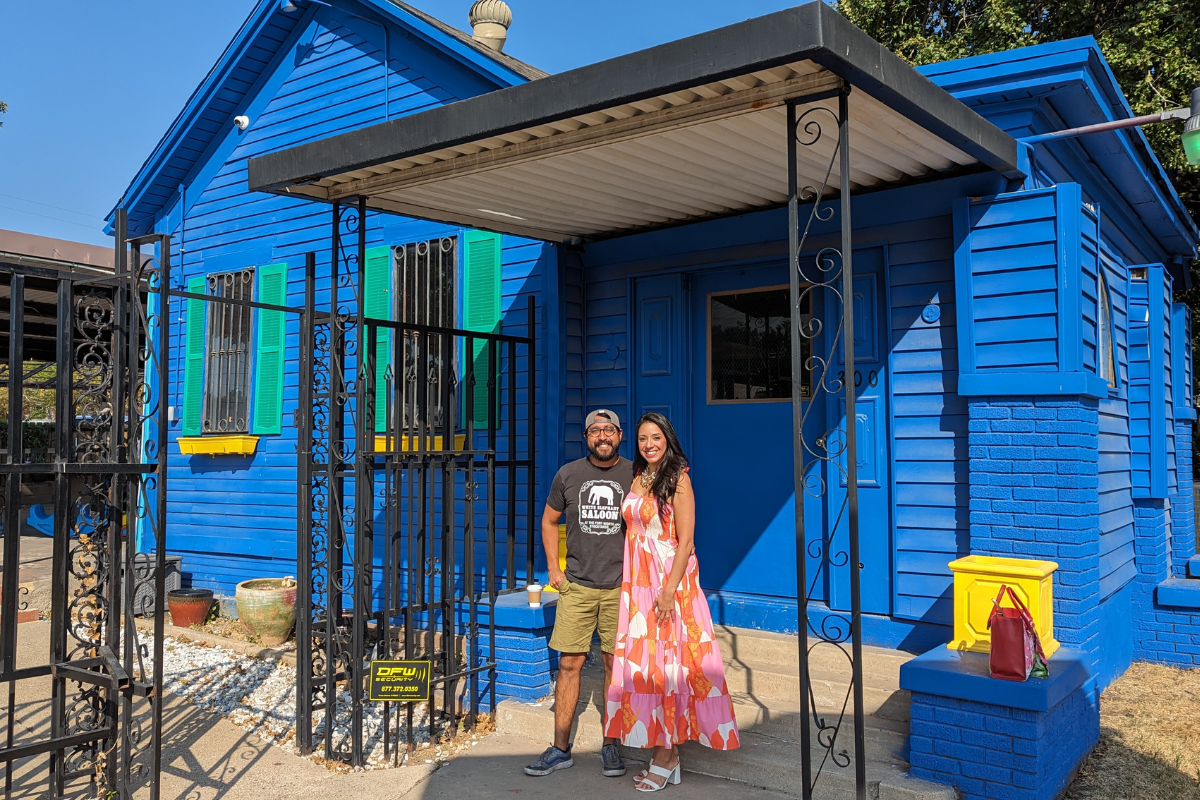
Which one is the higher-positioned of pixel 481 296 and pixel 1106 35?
pixel 1106 35

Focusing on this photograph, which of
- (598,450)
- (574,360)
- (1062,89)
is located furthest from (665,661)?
(1062,89)

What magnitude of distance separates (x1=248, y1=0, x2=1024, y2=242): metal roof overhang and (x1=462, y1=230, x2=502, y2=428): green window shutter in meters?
1.15

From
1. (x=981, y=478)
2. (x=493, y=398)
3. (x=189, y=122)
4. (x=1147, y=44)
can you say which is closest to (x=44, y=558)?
(x=189, y=122)

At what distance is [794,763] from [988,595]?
1.17m

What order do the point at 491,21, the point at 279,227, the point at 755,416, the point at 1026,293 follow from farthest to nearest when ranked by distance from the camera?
the point at 491,21 → the point at 279,227 → the point at 755,416 → the point at 1026,293

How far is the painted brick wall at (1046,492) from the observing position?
15.0 feet

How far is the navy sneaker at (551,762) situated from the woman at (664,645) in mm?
428

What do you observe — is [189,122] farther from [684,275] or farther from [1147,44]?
[1147,44]

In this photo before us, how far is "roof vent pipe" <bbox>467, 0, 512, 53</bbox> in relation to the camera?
32.5ft

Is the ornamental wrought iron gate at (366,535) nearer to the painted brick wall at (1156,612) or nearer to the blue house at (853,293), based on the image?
the blue house at (853,293)

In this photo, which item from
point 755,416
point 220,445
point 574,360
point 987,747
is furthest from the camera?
point 220,445

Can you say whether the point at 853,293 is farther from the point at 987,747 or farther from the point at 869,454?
the point at 987,747

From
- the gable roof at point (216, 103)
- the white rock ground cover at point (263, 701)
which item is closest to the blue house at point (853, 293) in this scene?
the gable roof at point (216, 103)

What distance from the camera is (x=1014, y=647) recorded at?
3.84m
